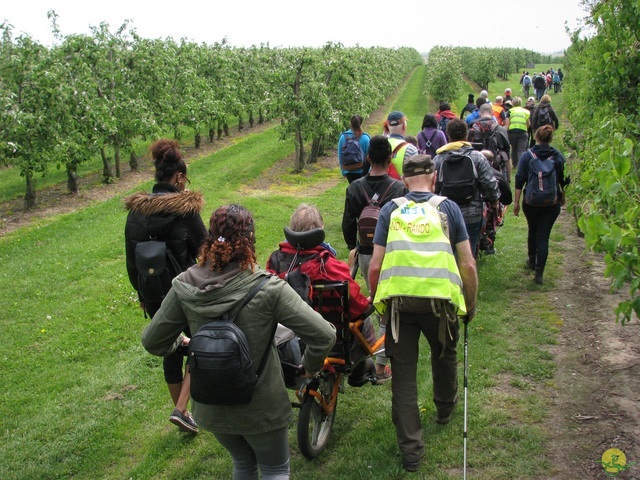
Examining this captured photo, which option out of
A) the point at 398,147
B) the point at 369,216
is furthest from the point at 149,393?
the point at 398,147

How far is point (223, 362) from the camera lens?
2.59 meters

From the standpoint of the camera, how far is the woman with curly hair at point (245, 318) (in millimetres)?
2691

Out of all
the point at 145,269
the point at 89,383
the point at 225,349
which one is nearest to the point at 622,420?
the point at 225,349

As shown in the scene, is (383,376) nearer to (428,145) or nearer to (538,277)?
(538,277)

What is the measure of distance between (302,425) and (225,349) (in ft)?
4.66

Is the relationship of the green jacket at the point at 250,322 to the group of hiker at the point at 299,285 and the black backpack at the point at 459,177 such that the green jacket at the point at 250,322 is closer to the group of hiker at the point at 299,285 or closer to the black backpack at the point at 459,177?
the group of hiker at the point at 299,285

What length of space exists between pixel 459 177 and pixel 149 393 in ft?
12.2

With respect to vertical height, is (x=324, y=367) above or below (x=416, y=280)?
below

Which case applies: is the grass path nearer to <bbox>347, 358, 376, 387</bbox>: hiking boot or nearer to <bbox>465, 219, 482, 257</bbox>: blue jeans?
<bbox>347, 358, 376, 387</bbox>: hiking boot

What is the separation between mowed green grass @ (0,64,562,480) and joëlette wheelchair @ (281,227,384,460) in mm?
186

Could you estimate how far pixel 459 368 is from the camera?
16.9 ft

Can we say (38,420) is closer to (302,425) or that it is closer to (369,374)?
(302,425)

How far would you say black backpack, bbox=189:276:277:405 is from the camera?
8.50 ft

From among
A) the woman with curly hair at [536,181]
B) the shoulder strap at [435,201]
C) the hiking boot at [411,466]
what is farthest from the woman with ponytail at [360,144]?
the hiking boot at [411,466]
